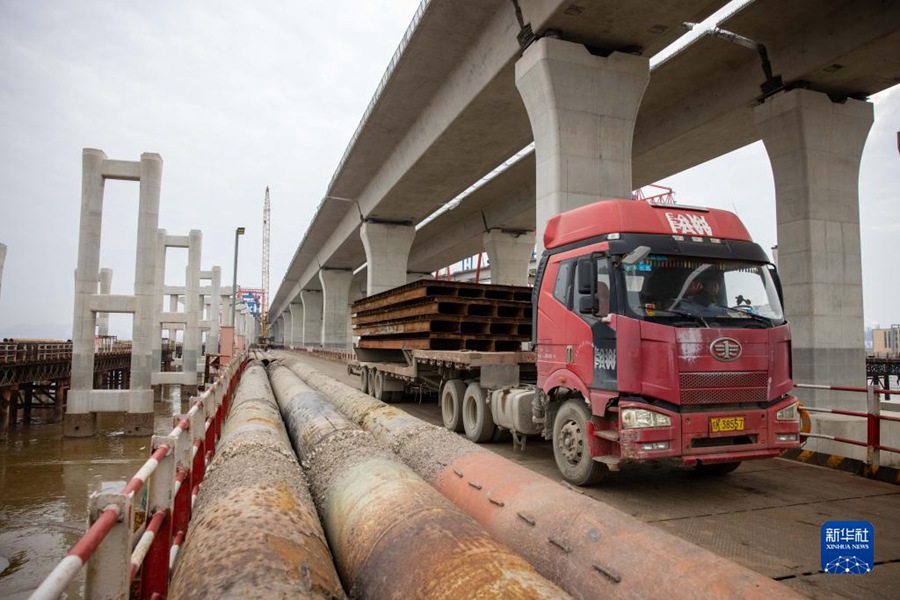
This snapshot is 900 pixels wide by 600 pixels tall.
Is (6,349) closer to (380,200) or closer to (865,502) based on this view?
(380,200)

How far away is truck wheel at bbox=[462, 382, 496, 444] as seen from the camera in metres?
8.65

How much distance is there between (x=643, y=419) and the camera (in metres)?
5.28

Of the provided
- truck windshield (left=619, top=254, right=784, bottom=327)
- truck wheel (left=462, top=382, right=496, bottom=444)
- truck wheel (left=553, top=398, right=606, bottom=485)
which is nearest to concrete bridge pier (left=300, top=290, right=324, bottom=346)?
truck wheel (left=462, top=382, right=496, bottom=444)

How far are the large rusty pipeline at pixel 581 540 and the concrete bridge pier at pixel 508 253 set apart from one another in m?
23.0

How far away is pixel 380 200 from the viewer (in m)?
23.6

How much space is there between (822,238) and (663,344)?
8412 mm

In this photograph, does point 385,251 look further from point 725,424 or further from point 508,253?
point 725,424

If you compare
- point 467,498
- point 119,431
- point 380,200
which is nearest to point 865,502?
point 467,498

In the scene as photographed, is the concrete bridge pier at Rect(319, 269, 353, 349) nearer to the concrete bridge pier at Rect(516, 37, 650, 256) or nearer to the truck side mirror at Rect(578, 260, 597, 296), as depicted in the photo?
the concrete bridge pier at Rect(516, 37, 650, 256)

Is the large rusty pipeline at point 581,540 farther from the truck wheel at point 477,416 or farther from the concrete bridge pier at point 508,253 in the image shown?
the concrete bridge pier at point 508,253

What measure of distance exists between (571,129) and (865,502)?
743 cm

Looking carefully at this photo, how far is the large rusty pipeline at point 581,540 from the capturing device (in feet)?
8.72

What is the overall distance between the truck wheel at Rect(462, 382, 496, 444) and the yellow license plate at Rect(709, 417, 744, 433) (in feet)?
12.3

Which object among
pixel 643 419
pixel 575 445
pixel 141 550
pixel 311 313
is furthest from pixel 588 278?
pixel 311 313
